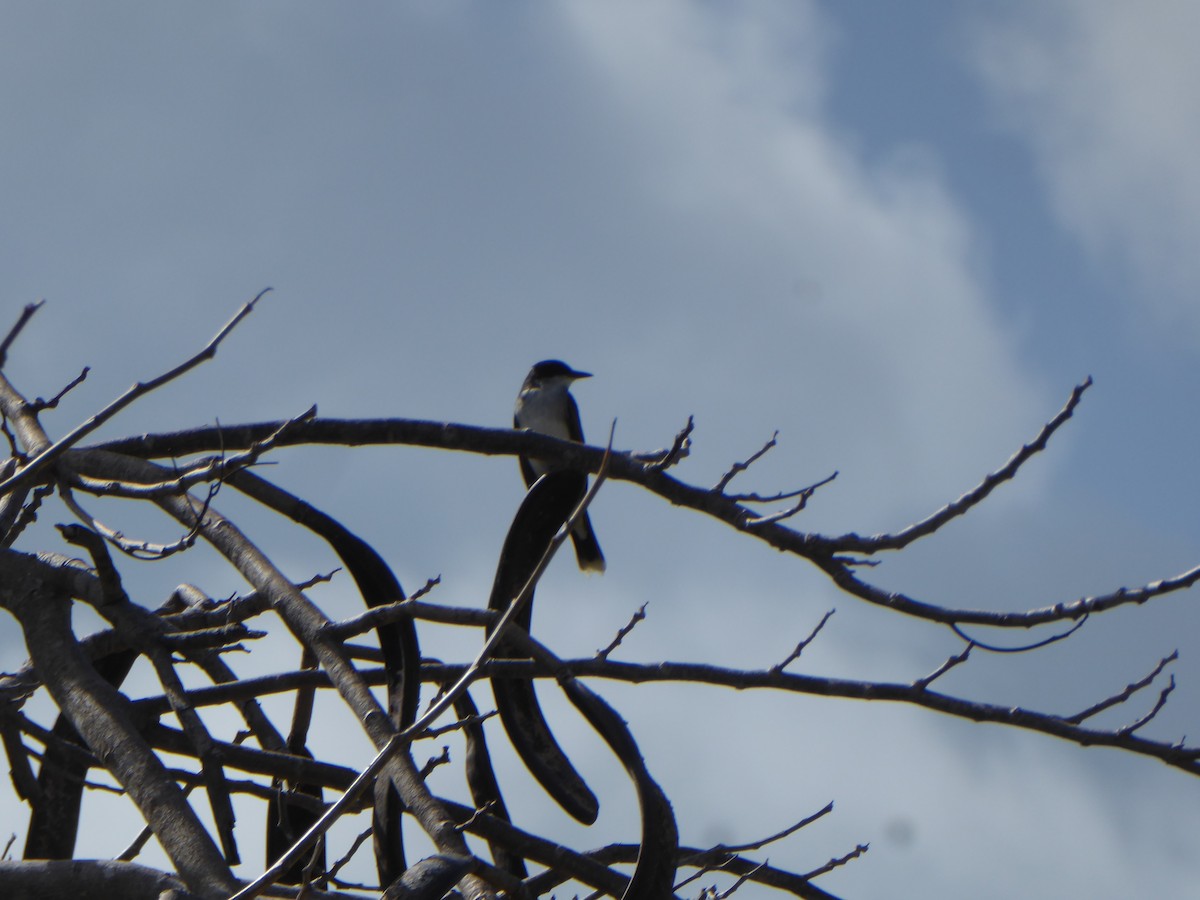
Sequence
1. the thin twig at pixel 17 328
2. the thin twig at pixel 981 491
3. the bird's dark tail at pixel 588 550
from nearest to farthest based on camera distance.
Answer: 1. the thin twig at pixel 17 328
2. the thin twig at pixel 981 491
3. the bird's dark tail at pixel 588 550

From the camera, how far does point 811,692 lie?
10.2 feet

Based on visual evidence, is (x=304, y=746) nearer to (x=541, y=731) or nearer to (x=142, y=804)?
(x=541, y=731)

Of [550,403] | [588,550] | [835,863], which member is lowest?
[835,863]

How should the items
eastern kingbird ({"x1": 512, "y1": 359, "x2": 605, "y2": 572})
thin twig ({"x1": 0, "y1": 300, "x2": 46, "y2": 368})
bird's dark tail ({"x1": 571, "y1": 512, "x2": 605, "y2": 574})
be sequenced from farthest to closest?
eastern kingbird ({"x1": 512, "y1": 359, "x2": 605, "y2": 572}) → bird's dark tail ({"x1": 571, "y1": 512, "x2": 605, "y2": 574}) → thin twig ({"x1": 0, "y1": 300, "x2": 46, "y2": 368})

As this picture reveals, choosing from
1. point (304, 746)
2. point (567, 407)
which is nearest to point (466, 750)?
point (304, 746)

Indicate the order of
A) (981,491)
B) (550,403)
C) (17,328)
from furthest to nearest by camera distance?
1. (550,403)
2. (981,491)
3. (17,328)

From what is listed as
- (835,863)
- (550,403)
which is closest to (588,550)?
(550,403)

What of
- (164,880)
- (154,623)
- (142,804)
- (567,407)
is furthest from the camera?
(567,407)

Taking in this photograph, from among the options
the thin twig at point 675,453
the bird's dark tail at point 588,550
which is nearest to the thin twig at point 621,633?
the thin twig at point 675,453

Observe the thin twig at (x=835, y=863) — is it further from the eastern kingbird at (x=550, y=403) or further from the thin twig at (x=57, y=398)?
the eastern kingbird at (x=550, y=403)

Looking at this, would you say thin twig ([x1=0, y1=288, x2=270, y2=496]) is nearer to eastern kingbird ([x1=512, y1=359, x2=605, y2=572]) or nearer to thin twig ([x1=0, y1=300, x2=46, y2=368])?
thin twig ([x1=0, y1=300, x2=46, y2=368])

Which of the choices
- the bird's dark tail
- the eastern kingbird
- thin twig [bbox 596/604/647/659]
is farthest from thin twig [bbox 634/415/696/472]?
the eastern kingbird

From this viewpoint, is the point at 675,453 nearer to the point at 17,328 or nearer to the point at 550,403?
the point at 17,328

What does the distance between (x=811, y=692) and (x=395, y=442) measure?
44.0 inches
